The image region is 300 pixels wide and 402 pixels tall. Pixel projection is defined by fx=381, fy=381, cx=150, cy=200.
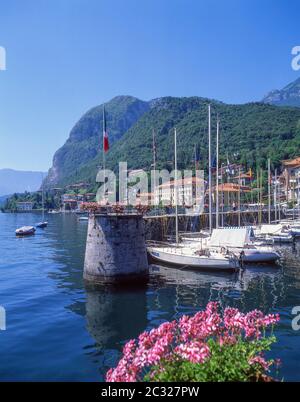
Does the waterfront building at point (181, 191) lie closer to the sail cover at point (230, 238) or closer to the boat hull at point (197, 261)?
the sail cover at point (230, 238)

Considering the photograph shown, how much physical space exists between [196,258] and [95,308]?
44.1 ft

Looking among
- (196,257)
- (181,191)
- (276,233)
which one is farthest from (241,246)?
(181,191)

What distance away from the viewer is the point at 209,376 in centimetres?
590

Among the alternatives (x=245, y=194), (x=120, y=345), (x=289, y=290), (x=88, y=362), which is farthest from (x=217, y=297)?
(x=245, y=194)

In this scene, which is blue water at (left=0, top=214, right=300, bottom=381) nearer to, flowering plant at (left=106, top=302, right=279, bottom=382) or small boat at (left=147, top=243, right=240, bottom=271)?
small boat at (left=147, top=243, right=240, bottom=271)

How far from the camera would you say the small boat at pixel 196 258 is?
108ft

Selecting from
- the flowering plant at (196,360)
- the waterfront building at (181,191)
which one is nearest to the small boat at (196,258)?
the flowering plant at (196,360)

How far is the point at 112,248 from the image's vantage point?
2614 cm

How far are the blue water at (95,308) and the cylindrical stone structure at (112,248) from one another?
109 centimetres

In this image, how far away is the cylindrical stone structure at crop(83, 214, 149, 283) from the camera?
1030 inches

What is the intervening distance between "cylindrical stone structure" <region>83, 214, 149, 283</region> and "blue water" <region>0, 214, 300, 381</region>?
3.56 ft

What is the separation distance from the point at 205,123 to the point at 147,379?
188 metres

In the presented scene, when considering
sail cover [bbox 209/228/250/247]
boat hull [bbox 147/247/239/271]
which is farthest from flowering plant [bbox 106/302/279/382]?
sail cover [bbox 209/228/250/247]
